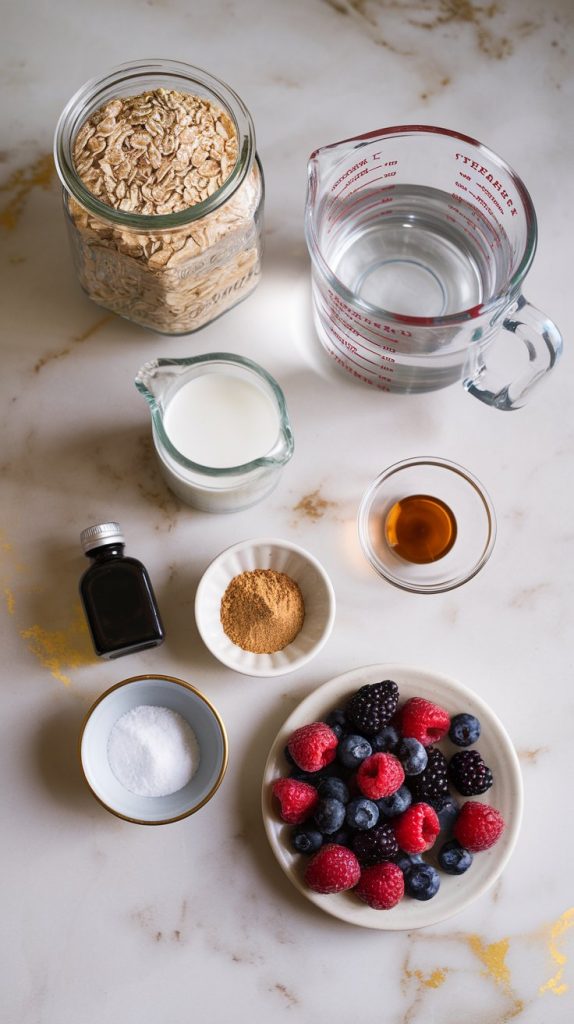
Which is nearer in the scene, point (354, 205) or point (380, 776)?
point (380, 776)

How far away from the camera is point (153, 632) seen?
1.19 metres

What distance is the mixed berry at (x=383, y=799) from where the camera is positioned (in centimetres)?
117

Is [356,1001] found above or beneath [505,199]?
beneath

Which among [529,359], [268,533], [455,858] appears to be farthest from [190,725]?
[529,359]

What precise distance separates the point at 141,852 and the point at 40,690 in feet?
0.82

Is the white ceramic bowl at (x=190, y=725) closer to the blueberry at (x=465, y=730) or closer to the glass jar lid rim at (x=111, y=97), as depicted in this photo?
the blueberry at (x=465, y=730)

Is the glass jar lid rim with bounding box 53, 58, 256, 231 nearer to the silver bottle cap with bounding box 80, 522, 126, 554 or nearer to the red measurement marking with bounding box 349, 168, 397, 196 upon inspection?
the red measurement marking with bounding box 349, 168, 397, 196

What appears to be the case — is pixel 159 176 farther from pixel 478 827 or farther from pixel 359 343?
pixel 478 827

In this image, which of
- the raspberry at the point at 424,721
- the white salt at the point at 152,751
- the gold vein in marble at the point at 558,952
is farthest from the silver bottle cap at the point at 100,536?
the gold vein in marble at the point at 558,952

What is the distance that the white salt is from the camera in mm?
1204

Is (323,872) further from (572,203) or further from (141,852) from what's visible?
(572,203)

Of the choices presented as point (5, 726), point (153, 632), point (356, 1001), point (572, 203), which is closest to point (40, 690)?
point (5, 726)

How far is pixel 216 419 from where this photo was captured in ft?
4.00

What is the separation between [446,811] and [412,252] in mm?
→ 743
